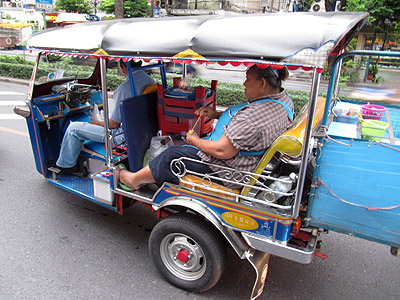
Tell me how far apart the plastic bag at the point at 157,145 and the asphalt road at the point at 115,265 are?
979 mm

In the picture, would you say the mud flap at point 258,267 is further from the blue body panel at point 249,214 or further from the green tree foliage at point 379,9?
the green tree foliage at point 379,9

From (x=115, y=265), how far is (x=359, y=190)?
2.21 meters

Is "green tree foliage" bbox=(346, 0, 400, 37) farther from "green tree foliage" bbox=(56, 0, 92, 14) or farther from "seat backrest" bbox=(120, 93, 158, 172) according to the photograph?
"green tree foliage" bbox=(56, 0, 92, 14)

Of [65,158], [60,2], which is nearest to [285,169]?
[65,158]

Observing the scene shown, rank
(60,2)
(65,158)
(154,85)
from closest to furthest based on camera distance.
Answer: (154,85), (65,158), (60,2)

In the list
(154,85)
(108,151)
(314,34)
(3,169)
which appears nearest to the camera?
(314,34)

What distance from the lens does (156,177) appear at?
2684 mm

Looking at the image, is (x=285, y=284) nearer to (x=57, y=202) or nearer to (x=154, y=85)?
(x=154, y=85)

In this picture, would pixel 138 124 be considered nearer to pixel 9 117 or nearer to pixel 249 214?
pixel 249 214

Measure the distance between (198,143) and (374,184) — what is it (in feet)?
4.22

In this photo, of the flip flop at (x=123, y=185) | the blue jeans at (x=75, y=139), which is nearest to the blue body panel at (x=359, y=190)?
the flip flop at (x=123, y=185)

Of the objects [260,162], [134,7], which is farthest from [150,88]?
[134,7]

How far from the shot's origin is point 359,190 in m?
1.93

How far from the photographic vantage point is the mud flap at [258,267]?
2.26 meters
